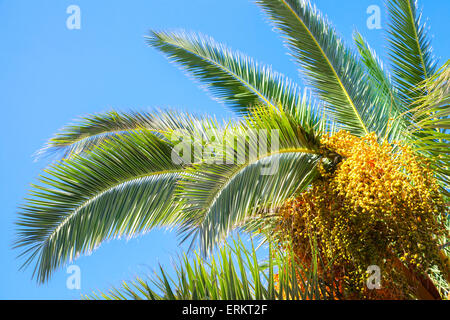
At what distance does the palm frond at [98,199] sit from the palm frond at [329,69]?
8.54 ft

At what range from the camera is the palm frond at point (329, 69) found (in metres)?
5.86

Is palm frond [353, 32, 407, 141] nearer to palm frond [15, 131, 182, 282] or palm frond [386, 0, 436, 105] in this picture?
palm frond [386, 0, 436, 105]

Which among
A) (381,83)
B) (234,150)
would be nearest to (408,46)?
(381,83)

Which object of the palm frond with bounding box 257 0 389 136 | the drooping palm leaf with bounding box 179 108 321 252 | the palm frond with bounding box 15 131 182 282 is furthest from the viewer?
the palm frond with bounding box 257 0 389 136

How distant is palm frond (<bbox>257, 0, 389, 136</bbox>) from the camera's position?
5.86m

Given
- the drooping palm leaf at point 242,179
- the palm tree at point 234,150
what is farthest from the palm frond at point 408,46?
the drooping palm leaf at point 242,179

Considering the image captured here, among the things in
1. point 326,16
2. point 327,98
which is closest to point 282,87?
point 327,98

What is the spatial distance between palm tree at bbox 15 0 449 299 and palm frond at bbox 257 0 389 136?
0.6 inches

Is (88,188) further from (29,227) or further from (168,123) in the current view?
(168,123)

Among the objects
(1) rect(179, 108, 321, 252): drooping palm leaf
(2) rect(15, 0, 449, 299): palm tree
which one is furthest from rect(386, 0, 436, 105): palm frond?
(1) rect(179, 108, 321, 252): drooping palm leaf

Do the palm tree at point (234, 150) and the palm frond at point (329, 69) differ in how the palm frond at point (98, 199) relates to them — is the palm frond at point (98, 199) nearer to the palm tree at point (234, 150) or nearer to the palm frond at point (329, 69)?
the palm tree at point (234, 150)

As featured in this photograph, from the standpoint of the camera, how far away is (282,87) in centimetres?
630

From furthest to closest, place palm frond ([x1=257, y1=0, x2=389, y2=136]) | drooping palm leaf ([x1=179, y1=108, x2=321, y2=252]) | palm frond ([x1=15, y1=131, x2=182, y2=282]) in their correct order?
1. palm frond ([x1=257, y1=0, x2=389, y2=136])
2. palm frond ([x1=15, y1=131, x2=182, y2=282])
3. drooping palm leaf ([x1=179, y1=108, x2=321, y2=252])
